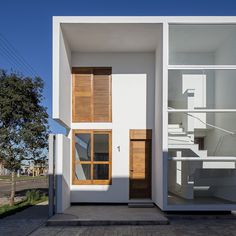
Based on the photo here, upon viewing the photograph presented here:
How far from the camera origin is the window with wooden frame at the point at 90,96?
39.1 ft

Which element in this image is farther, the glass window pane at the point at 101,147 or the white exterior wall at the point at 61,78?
the glass window pane at the point at 101,147

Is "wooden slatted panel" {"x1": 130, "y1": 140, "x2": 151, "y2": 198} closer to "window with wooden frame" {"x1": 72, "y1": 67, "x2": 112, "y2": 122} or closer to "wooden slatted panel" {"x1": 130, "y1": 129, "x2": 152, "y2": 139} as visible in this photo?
"wooden slatted panel" {"x1": 130, "y1": 129, "x2": 152, "y2": 139}

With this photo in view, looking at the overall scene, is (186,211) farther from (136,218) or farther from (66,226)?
(66,226)

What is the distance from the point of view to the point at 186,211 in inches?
381

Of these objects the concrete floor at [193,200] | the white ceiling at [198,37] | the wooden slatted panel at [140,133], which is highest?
the white ceiling at [198,37]

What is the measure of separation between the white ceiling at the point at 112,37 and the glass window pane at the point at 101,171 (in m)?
3.68

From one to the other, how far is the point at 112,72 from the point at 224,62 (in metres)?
3.69

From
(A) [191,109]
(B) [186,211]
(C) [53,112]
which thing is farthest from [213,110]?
(C) [53,112]

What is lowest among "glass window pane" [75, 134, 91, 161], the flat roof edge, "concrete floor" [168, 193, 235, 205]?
"concrete floor" [168, 193, 235, 205]

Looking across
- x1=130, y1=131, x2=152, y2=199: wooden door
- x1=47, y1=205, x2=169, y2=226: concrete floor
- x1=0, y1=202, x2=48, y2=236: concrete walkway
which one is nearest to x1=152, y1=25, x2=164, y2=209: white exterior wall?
x1=130, y1=131, x2=152, y2=199: wooden door

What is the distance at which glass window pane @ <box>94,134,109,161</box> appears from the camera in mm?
11805

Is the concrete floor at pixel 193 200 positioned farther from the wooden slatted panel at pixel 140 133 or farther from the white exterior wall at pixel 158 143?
the wooden slatted panel at pixel 140 133

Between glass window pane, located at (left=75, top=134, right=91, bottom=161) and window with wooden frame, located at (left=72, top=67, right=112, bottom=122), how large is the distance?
54 cm

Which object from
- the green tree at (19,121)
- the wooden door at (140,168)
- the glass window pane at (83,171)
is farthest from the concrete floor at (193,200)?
the green tree at (19,121)
